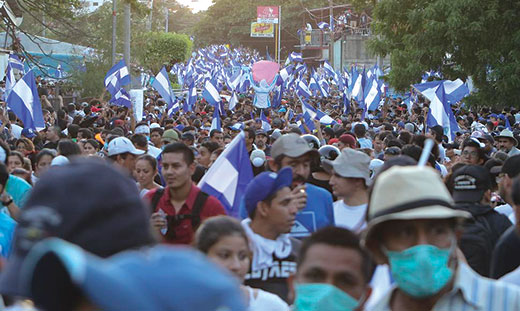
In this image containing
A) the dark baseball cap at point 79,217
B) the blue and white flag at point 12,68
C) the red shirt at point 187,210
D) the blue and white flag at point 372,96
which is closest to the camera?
the dark baseball cap at point 79,217

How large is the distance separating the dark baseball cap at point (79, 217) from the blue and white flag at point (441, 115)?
42.1 feet

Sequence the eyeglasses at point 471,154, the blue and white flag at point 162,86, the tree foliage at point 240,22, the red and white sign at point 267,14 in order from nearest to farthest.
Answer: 1. the eyeglasses at point 471,154
2. the blue and white flag at point 162,86
3. the red and white sign at point 267,14
4. the tree foliage at point 240,22

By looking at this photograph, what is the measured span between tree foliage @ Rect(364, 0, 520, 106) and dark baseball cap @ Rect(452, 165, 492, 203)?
48.6ft

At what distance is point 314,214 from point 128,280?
4.17m

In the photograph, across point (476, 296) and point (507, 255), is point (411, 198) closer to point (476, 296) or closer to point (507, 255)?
point (476, 296)

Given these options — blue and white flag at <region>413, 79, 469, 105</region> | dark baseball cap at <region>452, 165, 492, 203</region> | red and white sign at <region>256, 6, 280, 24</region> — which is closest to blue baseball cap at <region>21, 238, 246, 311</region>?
dark baseball cap at <region>452, 165, 492, 203</region>

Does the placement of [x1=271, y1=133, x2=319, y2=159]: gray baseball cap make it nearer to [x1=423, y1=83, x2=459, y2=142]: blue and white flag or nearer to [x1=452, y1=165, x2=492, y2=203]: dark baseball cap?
[x1=452, y1=165, x2=492, y2=203]: dark baseball cap

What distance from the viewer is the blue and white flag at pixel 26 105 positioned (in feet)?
A: 45.1

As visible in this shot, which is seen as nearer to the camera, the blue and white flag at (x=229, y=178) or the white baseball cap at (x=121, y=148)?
the blue and white flag at (x=229, y=178)

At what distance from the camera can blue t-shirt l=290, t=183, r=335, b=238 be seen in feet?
17.2

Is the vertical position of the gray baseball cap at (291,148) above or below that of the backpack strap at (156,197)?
above

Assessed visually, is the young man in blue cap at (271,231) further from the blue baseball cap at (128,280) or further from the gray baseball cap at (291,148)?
the blue baseball cap at (128,280)

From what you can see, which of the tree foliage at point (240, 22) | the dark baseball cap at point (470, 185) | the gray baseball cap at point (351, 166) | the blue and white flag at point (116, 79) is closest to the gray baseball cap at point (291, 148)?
the gray baseball cap at point (351, 166)

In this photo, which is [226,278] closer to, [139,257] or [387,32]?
[139,257]
